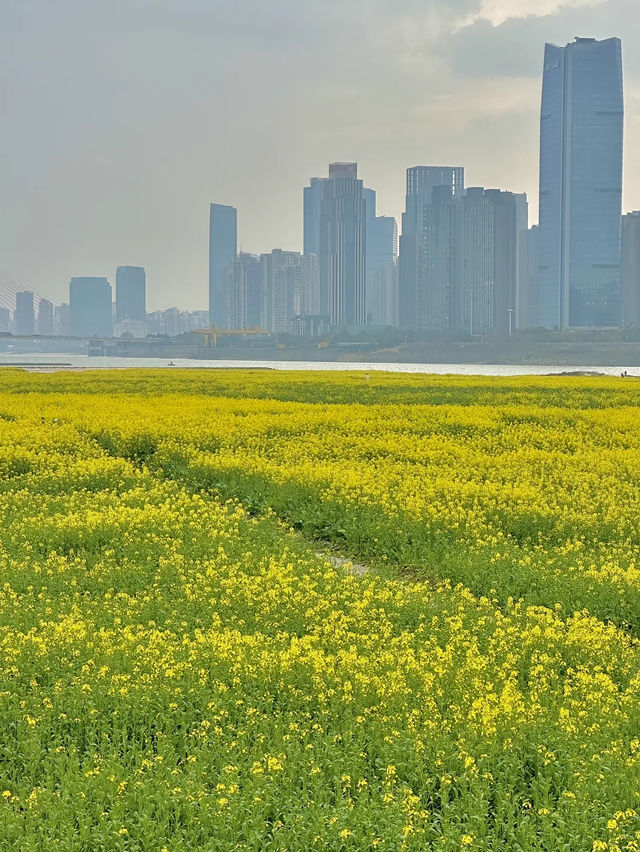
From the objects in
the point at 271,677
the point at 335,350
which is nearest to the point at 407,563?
the point at 271,677

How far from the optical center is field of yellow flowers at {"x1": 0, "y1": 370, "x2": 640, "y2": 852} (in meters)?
4.25

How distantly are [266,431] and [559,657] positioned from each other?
470 inches

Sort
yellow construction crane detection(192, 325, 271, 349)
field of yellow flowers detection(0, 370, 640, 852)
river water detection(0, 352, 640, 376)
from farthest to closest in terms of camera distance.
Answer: yellow construction crane detection(192, 325, 271, 349) < river water detection(0, 352, 640, 376) < field of yellow flowers detection(0, 370, 640, 852)

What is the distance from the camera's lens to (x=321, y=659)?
5.71 meters

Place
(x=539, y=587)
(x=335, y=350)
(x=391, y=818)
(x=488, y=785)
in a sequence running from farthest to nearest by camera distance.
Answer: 1. (x=335, y=350)
2. (x=539, y=587)
3. (x=488, y=785)
4. (x=391, y=818)

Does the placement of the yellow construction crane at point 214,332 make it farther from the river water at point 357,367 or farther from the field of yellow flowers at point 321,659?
the field of yellow flowers at point 321,659

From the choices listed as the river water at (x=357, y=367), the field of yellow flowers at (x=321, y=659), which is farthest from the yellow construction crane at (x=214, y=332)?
the field of yellow flowers at (x=321, y=659)

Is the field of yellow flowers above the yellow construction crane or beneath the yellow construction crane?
beneath

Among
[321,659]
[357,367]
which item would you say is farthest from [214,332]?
[321,659]

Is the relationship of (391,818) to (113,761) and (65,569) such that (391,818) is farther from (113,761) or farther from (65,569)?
(65,569)

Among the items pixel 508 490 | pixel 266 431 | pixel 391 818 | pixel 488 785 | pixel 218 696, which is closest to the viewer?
pixel 391 818

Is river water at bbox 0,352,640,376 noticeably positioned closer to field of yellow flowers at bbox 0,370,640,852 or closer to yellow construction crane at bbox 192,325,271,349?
yellow construction crane at bbox 192,325,271,349

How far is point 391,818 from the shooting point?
13.5 feet

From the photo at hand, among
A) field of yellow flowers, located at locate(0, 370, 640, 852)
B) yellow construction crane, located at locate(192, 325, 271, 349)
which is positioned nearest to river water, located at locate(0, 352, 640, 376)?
yellow construction crane, located at locate(192, 325, 271, 349)
